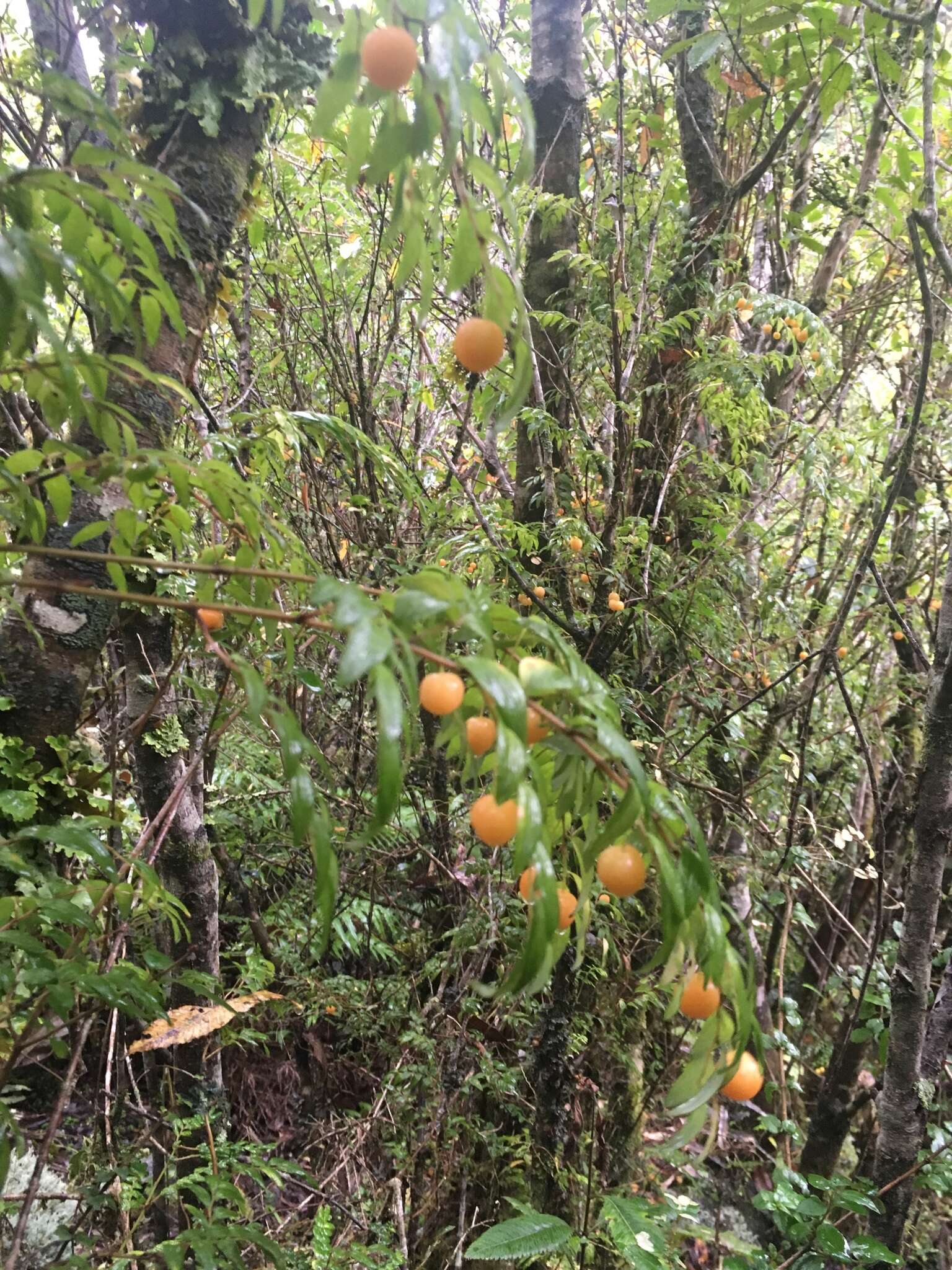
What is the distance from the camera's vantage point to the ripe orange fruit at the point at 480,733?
646 mm

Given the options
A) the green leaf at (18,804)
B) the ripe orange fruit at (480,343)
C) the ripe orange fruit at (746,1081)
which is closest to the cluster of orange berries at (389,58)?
A: the ripe orange fruit at (480,343)

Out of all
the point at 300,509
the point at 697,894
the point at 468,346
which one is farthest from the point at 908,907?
the point at 300,509

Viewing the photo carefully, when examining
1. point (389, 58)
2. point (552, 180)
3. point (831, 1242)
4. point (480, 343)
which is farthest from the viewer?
point (552, 180)

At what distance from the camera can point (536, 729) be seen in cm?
63

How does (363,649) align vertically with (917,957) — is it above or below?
above

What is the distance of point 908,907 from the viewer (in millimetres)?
1441

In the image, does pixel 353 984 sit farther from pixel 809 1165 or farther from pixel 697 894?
pixel 697 894

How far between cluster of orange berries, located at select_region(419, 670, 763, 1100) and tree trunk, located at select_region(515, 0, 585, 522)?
1661 millimetres

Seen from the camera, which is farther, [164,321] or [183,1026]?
[183,1026]

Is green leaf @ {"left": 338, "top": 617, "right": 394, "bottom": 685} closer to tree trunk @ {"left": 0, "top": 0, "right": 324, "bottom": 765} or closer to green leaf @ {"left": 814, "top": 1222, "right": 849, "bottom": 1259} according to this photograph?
tree trunk @ {"left": 0, "top": 0, "right": 324, "bottom": 765}

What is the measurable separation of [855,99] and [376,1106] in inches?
138

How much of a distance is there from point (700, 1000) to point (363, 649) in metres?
0.47

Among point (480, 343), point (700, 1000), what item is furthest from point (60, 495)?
point (700, 1000)

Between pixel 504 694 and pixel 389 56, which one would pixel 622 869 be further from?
pixel 389 56
